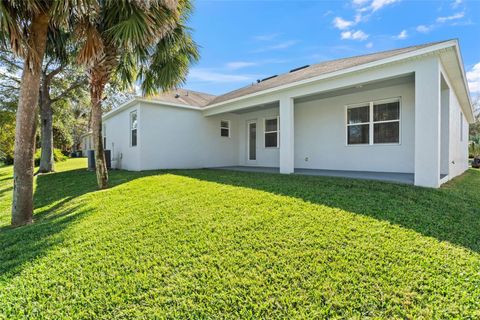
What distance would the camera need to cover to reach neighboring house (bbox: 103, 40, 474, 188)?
228 inches

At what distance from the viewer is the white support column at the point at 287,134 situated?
861 centimetres

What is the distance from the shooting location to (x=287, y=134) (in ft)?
28.3

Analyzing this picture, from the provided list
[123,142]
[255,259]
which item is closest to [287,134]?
[255,259]

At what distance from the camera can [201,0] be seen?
7957mm

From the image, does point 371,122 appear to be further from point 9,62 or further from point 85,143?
point 85,143

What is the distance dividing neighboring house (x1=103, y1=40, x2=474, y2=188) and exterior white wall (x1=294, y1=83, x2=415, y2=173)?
0.11ft

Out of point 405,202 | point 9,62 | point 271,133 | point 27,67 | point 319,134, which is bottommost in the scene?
point 405,202

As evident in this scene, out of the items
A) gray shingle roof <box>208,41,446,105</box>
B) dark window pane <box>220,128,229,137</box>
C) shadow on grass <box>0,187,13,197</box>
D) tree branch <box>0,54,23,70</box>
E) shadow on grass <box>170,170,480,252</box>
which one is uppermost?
tree branch <box>0,54,23,70</box>

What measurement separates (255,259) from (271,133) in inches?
373

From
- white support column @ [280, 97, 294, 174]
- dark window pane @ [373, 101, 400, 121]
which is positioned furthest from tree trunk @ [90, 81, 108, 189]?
dark window pane @ [373, 101, 400, 121]

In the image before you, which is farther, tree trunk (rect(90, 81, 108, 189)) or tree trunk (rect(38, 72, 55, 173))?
tree trunk (rect(38, 72, 55, 173))

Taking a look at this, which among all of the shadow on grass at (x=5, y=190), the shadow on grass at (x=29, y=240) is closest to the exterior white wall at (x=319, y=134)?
the shadow on grass at (x=5, y=190)

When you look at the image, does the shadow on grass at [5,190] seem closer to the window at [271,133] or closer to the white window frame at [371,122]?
the window at [271,133]

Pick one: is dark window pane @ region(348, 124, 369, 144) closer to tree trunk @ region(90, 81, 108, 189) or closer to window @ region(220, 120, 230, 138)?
window @ region(220, 120, 230, 138)
